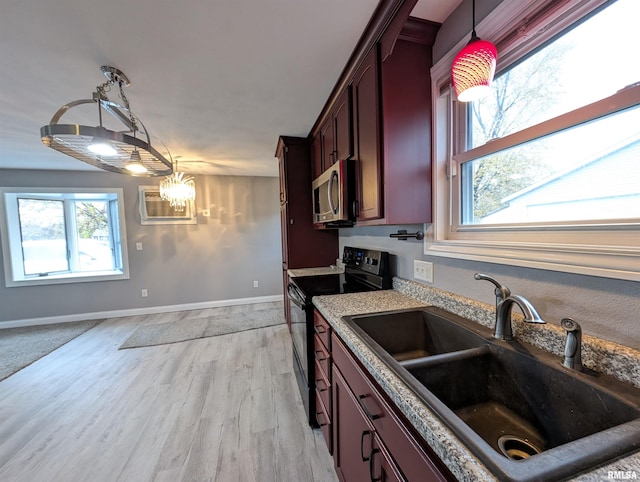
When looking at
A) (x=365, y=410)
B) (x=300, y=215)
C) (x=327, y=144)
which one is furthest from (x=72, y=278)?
(x=365, y=410)

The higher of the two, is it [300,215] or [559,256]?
[300,215]

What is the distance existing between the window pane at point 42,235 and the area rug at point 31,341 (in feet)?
2.90

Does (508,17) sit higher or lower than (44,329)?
higher

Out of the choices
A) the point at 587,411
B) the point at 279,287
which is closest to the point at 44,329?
the point at 279,287

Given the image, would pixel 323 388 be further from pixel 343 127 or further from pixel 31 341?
pixel 31 341

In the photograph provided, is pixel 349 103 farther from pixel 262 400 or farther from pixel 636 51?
pixel 262 400

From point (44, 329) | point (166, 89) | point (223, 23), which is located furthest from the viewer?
point (44, 329)

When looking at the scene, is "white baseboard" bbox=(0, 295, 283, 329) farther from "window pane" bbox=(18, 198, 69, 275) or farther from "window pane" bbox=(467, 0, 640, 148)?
"window pane" bbox=(467, 0, 640, 148)

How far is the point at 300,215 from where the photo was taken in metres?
2.91

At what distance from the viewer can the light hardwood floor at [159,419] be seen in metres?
1.46

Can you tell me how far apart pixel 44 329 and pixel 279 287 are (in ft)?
10.9

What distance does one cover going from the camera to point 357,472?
40.0 inches

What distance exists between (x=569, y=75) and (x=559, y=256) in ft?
2.08

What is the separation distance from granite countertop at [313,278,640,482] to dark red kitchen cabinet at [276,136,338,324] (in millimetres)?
1537
